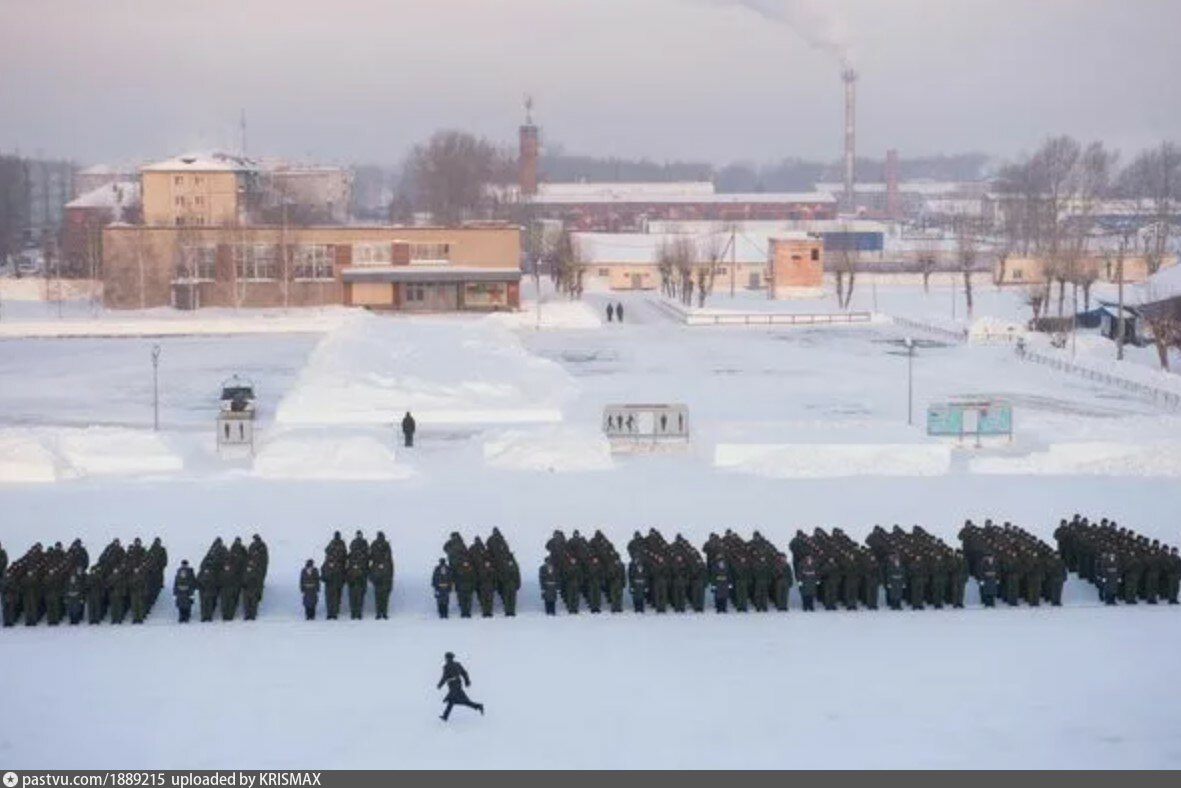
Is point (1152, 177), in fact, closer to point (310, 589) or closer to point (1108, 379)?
point (1108, 379)

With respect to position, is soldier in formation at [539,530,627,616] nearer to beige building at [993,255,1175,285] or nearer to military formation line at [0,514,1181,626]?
military formation line at [0,514,1181,626]

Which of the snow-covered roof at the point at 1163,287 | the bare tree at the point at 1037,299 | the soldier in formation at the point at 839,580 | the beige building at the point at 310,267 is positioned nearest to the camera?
the soldier in formation at the point at 839,580

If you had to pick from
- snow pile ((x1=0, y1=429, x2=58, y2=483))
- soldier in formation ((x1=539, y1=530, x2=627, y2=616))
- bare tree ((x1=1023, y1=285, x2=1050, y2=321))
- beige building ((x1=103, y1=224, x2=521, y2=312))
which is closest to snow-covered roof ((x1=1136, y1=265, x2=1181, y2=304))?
bare tree ((x1=1023, y1=285, x2=1050, y2=321))

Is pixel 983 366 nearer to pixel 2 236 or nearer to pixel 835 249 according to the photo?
pixel 835 249

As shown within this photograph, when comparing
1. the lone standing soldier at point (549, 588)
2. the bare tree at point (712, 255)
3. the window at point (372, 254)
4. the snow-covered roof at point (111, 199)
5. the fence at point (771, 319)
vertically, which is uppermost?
the snow-covered roof at point (111, 199)

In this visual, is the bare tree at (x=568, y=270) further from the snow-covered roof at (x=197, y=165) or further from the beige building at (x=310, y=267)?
the snow-covered roof at (x=197, y=165)

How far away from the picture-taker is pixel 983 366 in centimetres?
4400

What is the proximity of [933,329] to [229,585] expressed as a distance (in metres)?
42.0

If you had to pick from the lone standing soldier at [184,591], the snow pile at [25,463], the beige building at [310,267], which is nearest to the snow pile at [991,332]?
the beige building at [310,267]

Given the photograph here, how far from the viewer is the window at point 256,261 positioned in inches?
2559

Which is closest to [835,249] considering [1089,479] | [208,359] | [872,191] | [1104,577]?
[208,359]

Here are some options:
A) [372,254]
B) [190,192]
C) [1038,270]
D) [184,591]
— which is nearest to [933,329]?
[372,254]

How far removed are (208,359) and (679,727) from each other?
1407 inches

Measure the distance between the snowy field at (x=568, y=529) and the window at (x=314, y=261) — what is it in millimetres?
21233
